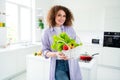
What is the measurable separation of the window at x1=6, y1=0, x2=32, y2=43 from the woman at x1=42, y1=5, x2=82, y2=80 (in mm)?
3011

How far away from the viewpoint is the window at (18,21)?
4223 mm

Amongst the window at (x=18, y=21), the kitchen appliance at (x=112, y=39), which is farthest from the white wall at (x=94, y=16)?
the window at (x=18, y=21)

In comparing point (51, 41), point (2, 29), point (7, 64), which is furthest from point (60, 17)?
point (2, 29)

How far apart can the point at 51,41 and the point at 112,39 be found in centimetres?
356

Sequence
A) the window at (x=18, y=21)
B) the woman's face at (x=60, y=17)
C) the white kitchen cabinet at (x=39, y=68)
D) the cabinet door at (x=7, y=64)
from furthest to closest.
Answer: the window at (x=18, y=21), the cabinet door at (x=7, y=64), the white kitchen cabinet at (x=39, y=68), the woman's face at (x=60, y=17)

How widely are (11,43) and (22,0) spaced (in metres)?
1.56

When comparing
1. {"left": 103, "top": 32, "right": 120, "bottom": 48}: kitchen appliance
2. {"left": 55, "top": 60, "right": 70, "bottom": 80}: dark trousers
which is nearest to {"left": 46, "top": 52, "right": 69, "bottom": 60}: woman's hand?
{"left": 55, "top": 60, "right": 70, "bottom": 80}: dark trousers

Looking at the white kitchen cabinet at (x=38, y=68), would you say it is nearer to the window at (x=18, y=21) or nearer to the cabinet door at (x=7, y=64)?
the cabinet door at (x=7, y=64)

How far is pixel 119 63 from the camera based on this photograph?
436 centimetres

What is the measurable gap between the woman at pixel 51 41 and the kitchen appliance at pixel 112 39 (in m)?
3.38

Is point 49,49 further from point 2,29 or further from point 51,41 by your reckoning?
point 2,29

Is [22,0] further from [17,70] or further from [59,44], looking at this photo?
[59,44]

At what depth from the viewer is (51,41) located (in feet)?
4.58

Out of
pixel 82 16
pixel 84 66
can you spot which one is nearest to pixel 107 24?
pixel 82 16
